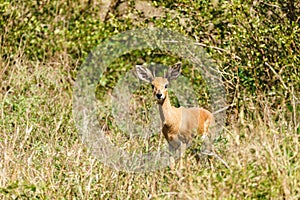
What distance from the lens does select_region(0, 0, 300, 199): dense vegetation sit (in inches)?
182

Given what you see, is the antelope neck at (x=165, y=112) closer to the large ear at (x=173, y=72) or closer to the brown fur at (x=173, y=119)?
the brown fur at (x=173, y=119)

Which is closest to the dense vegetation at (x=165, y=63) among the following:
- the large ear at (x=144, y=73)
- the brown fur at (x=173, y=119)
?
the brown fur at (x=173, y=119)

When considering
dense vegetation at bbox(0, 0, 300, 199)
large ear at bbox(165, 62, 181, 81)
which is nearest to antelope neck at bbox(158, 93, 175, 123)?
large ear at bbox(165, 62, 181, 81)

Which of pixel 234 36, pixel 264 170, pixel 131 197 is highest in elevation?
pixel 234 36

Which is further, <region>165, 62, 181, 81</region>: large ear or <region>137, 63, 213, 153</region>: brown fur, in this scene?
<region>165, 62, 181, 81</region>: large ear

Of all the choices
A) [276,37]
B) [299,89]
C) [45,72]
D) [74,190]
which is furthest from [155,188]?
[45,72]

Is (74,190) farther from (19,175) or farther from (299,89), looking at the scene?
(299,89)

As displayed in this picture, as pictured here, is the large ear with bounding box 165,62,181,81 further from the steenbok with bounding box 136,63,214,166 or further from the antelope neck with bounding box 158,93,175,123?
the antelope neck with bounding box 158,93,175,123

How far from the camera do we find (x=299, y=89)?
6254 millimetres

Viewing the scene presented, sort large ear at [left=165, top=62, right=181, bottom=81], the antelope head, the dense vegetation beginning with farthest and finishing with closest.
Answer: large ear at [left=165, top=62, right=181, bottom=81] < the antelope head < the dense vegetation

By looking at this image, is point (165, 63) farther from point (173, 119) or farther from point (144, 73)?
point (173, 119)

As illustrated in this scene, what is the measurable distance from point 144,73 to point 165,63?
1.84 m

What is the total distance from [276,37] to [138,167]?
1.90 meters

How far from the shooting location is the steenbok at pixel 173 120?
601 centimetres
